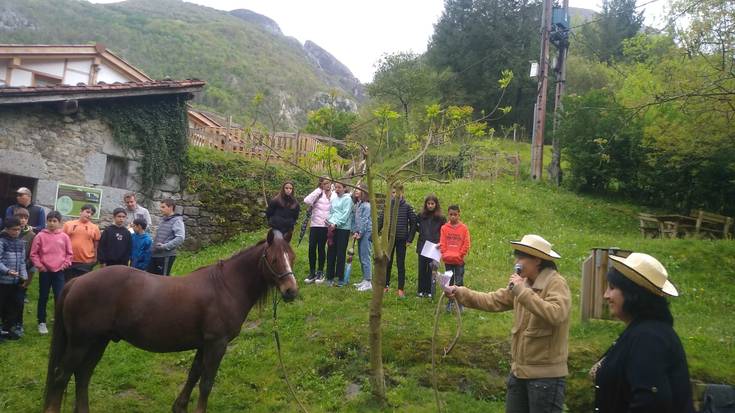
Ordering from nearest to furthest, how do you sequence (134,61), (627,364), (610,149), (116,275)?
1. (627,364)
2. (116,275)
3. (610,149)
4. (134,61)

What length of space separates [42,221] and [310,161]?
5.39 meters

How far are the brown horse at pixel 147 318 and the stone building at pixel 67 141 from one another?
8.34m

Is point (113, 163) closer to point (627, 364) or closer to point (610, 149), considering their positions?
point (627, 364)

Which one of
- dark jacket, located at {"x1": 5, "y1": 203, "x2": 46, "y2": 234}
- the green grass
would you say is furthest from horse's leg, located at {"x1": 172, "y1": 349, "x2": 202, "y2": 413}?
dark jacket, located at {"x1": 5, "y1": 203, "x2": 46, "y2": 234}

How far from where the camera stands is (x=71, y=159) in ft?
42.4

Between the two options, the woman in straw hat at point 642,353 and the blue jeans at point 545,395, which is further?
the blue jeans at point 545,395

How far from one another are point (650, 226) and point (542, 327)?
1506 centimetres

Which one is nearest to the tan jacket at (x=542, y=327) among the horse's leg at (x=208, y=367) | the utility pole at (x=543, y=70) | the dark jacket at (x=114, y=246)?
the horse's leg at (x=208, y=367)

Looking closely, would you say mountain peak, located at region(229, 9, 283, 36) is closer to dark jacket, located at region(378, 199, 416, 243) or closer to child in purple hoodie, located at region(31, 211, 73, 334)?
dark jacket, located at region(378, 199, 416, 243)

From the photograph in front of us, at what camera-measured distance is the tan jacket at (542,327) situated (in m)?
3.76

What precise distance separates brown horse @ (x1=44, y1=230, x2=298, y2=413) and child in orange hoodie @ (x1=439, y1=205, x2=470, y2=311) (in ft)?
12.2

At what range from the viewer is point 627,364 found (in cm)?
283

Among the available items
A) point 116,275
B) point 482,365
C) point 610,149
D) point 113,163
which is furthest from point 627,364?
point 610,149

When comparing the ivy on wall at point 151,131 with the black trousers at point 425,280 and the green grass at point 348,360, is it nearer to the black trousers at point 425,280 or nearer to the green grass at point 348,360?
the green grass at point 348,360
